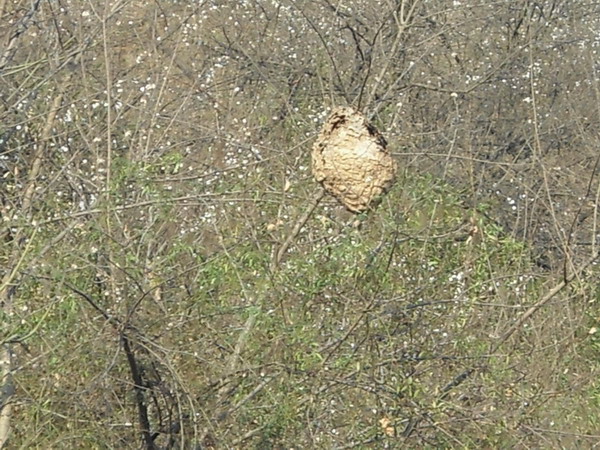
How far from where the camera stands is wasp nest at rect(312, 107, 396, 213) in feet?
9.80

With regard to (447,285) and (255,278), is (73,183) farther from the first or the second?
(447,285)

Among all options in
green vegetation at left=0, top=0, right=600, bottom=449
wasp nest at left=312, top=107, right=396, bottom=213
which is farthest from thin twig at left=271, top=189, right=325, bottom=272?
wasp nest at left=312, top=107, right=396, bottom=213

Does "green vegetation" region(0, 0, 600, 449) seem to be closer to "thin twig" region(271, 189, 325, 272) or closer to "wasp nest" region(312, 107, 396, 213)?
"thin twig" region(271, 189, 325, 272)

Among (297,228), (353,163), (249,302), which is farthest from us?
(297,228)

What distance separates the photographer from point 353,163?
9.81 feet

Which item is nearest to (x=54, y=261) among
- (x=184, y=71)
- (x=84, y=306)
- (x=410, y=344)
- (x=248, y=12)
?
(x=84, y=306)

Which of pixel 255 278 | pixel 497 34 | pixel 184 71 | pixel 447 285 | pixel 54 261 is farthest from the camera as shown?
pixel 497 34

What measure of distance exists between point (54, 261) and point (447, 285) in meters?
1.31

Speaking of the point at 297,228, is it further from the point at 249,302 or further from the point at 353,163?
the point at 353,163

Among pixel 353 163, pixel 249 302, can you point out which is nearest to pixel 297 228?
pixel 249 302

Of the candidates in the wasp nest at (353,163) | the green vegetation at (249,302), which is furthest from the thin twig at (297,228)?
the wasp nest at (353,163)

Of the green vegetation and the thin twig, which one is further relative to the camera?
the thin twig

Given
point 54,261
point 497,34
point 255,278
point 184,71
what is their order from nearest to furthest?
point 54,261 < point 255,278 < point 184,71 < point 497,34

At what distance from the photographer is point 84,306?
3117mm
